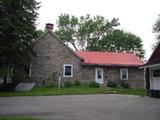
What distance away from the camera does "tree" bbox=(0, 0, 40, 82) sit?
28.4 metres

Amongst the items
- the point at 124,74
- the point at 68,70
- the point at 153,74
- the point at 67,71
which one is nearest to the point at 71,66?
the point at 68,70

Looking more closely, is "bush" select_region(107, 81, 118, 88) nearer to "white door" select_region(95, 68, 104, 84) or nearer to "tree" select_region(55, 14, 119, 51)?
"white door" select_region(95, 68, 104, 84)

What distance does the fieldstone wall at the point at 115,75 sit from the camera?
3532 cm

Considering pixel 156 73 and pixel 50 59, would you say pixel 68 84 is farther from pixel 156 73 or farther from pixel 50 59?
pixel 156 73

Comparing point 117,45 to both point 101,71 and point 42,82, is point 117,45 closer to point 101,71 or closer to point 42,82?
point 101,71

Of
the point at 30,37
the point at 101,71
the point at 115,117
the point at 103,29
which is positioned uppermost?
the point at 103,29

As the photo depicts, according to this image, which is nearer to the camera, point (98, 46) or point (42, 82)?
point (42, 82)

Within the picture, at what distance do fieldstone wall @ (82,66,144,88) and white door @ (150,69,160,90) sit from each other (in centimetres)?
990

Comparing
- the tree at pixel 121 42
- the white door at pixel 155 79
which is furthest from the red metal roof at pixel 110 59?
the tree at pixel 121 42

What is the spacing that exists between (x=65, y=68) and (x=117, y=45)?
3167 centimetres

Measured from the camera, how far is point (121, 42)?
64562 mm

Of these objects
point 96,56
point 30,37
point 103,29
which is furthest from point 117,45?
point 30,37

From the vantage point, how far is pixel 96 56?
3894 centimetres

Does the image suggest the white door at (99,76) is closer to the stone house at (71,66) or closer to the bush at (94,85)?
the stone house at (71,66)
